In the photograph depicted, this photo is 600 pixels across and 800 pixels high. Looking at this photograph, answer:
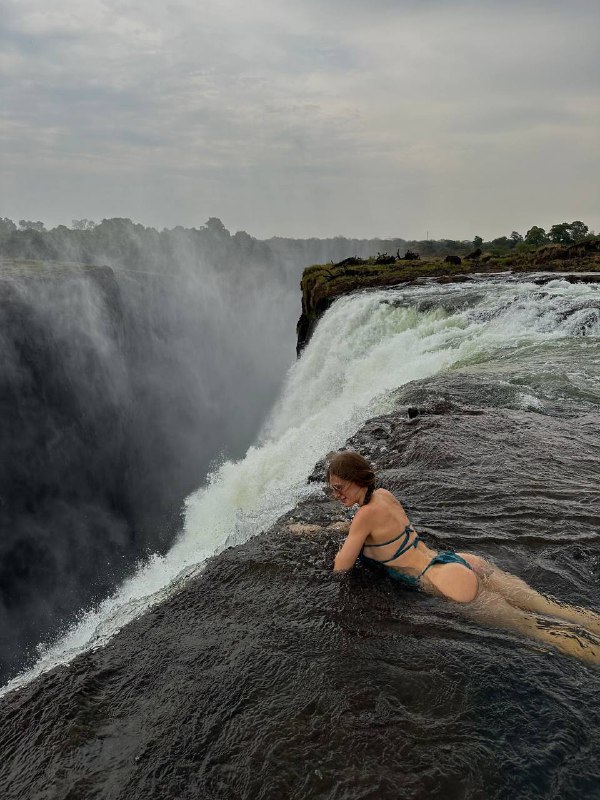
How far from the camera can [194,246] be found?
112375mm

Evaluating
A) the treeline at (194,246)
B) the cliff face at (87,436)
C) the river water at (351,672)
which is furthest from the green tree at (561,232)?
the river water at (351,672)

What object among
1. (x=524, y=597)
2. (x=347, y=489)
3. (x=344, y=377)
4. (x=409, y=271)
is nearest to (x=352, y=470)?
(x=347, y=489)

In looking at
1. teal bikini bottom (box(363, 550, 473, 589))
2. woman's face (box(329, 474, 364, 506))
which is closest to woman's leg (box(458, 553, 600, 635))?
teal bikini bottom (box(363, 550, 473, 589))

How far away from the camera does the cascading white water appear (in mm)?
6230

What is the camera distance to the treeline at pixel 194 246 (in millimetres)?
62906

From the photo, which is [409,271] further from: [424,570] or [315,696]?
[315,696]

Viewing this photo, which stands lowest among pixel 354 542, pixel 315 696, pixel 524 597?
pixel 315 696

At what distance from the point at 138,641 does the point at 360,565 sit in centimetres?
167

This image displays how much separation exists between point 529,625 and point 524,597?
0.75 ft

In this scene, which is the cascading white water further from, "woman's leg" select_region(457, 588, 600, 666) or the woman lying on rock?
"woman's leg" select_region(457, 588, 600, 666)

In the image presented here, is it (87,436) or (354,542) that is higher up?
(354,542)

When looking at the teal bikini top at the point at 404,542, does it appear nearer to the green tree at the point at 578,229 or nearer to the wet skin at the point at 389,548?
the wet skin at the point at 389,548

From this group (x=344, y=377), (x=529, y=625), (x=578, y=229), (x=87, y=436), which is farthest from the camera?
(x=578, y=229)

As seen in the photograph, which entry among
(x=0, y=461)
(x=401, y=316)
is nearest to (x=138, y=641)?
(x=401, y=316)
